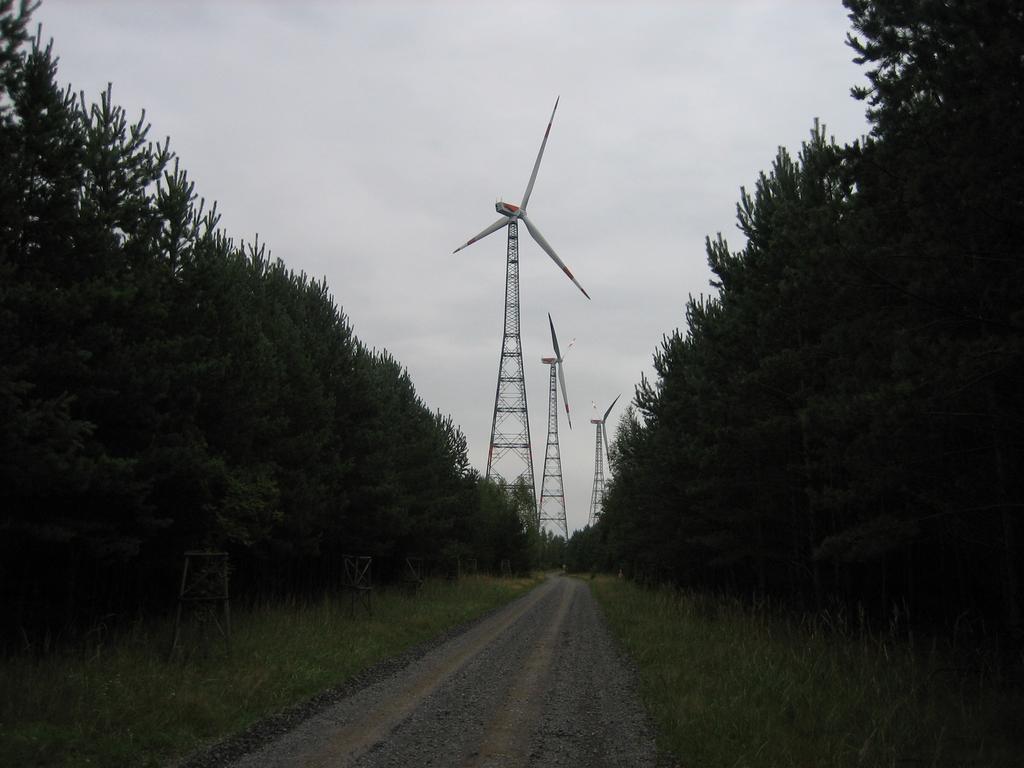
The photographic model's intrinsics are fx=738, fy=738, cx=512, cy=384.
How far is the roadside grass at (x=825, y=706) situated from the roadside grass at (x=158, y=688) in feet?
15.5

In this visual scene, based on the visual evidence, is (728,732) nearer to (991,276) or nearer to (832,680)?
(832,680)

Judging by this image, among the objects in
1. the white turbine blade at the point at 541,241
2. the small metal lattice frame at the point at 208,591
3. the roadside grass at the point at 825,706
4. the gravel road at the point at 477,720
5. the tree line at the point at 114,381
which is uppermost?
the white turbine blade at the point at 541,241

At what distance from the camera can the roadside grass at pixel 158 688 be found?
6.76 meters

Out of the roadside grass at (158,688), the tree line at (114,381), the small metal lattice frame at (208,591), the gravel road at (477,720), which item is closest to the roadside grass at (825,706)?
the gravel road at (477,720)

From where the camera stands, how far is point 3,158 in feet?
32.2

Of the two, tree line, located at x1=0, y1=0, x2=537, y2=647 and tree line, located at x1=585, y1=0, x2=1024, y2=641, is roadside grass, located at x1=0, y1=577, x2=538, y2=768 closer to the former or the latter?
tree line, located at x1=0, y1=0, x2=537, y2=647

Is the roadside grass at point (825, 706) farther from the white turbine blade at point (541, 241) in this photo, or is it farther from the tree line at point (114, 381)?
the white turbine blade at point (541, 241)

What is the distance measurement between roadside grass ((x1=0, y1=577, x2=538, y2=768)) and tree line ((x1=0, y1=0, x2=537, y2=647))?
1707mm

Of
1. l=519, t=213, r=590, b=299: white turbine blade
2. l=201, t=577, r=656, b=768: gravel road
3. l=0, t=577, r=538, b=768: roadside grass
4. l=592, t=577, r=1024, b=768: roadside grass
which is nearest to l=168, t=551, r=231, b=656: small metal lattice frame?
l=0, t=577, r=538, b=768: roadside grass

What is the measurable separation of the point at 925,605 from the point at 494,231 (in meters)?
34.2

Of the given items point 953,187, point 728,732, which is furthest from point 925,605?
point 953,187

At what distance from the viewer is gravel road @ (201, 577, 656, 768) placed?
6.68 metres

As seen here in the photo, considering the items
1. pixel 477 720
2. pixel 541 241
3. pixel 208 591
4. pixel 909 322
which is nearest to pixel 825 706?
pixel 477 720

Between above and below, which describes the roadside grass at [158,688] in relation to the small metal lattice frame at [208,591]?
below
